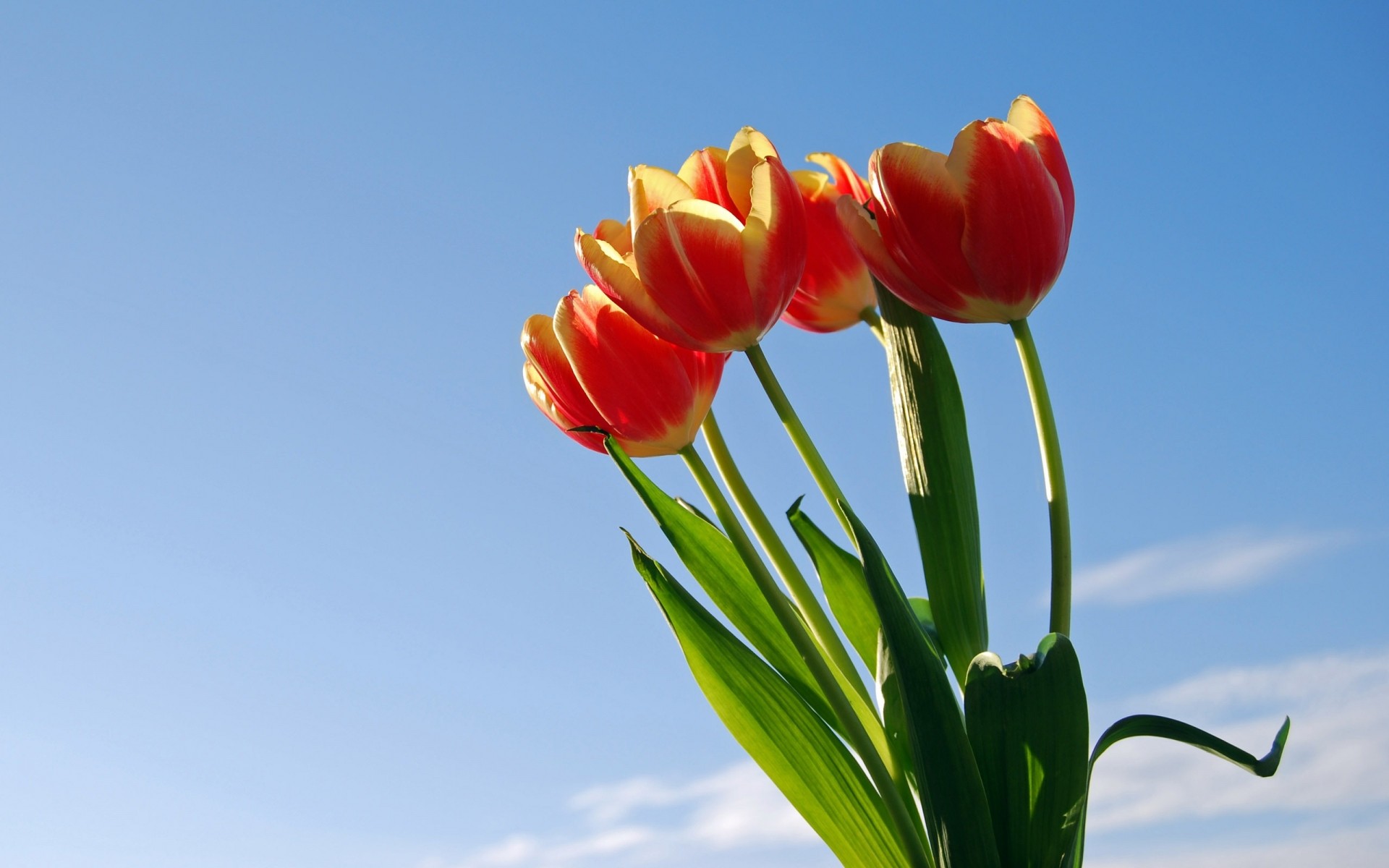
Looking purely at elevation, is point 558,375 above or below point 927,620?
above

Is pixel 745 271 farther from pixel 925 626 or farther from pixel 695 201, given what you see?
pixel 925 626

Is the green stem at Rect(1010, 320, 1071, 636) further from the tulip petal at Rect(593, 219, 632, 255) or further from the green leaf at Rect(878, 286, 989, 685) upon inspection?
the tulip petal at Rect(593, 219, 632, 255)

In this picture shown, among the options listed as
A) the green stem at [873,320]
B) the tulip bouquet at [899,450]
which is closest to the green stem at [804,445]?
the tulip bouquet at [899,450]

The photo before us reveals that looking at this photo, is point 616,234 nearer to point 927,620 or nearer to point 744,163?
point 744,163

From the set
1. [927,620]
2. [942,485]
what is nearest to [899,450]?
[942,485]

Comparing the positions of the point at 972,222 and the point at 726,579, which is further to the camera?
the point at 726,579
